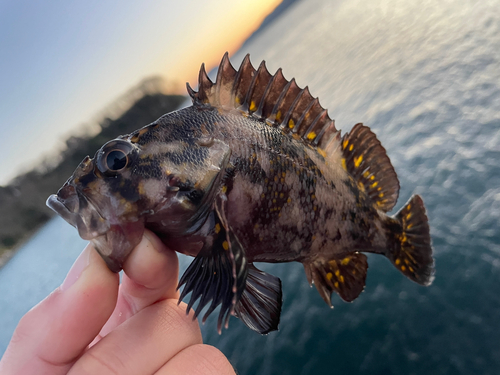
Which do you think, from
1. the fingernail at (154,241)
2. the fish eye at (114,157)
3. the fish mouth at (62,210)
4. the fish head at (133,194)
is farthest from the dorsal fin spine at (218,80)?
the fish mouth at (62,210)

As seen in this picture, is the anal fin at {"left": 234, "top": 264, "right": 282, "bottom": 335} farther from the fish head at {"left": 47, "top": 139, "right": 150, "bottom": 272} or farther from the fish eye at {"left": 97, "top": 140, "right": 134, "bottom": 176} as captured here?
the fish eye at {"left": 97, "top": 140, "right": 134, "bottom": 176}

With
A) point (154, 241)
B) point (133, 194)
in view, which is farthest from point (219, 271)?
point (133, 194)

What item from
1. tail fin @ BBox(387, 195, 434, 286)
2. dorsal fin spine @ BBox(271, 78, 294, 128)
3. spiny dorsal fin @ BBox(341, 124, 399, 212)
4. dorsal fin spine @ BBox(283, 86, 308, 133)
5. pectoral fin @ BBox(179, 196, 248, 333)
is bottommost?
tail fin @ BBox(387, 195, 434, 286)

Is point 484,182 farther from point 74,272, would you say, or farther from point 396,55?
point 396,55

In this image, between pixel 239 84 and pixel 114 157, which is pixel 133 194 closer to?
pixel 114 157

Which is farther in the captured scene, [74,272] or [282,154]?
[282,154]

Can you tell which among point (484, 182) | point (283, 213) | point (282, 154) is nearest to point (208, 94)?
point (282, 154)

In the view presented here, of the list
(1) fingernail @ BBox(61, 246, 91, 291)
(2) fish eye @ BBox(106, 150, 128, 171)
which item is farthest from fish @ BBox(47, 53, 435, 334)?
(1) fingernail @ BBox(61, 246, 91, 291)

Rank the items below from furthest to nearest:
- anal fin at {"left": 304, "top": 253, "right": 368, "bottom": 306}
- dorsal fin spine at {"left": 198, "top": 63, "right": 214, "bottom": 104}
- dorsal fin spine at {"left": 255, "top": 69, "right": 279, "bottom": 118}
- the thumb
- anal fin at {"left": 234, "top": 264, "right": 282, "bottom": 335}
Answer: anal fin at {"left": 304, "top": 253, "right": 368, "bottom": 306} < dorsal fin spine at {"left": 255, "top": 69, "right": 279, "bottom": 118} < dorsal fin spine at {"left": 198, "top": 63, "right": 214, "bottom": 104} < anal fin at {"left": 234, "top": 264, "right": 282, "bottom": 335} < the thumb
